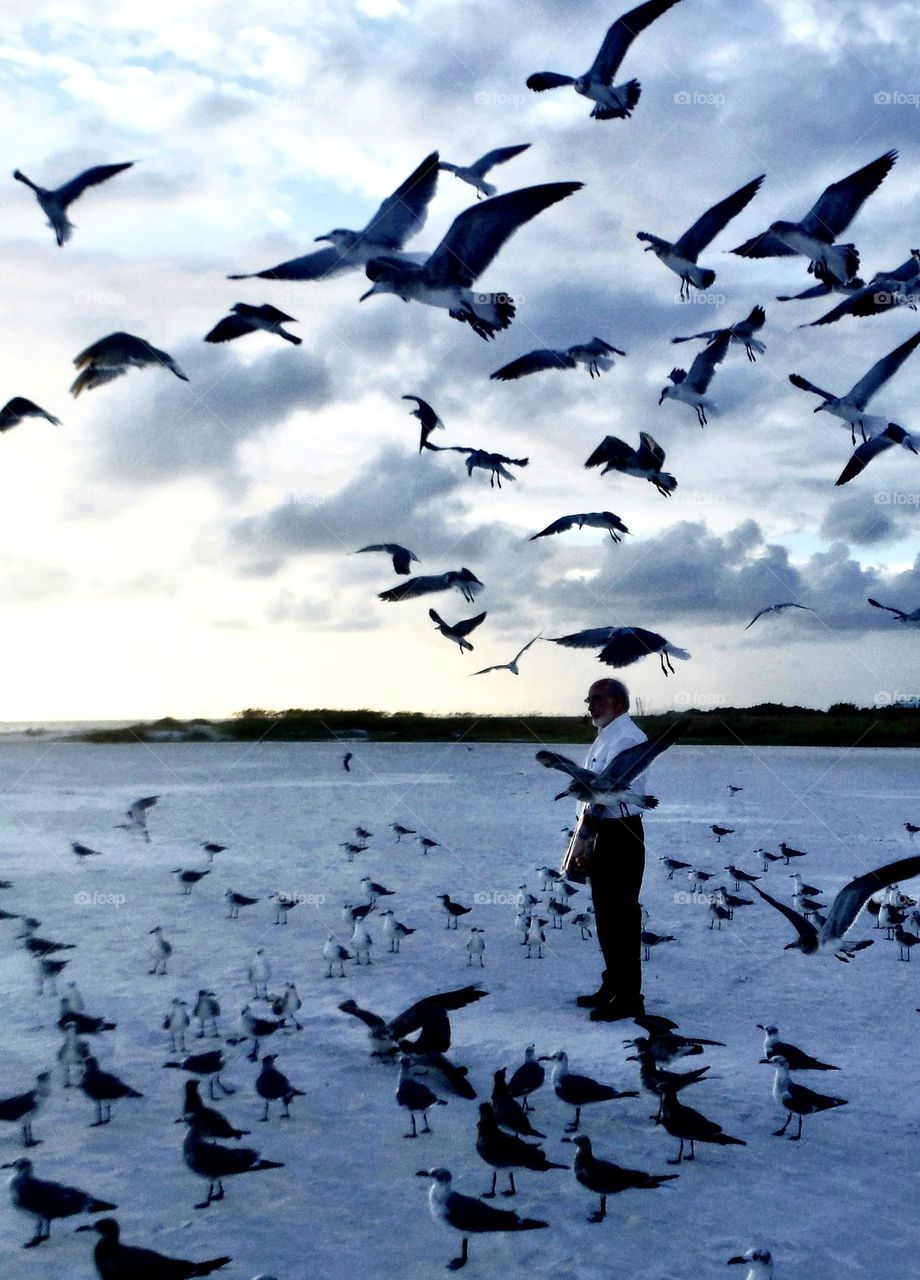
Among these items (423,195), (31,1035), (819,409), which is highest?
(423,195)

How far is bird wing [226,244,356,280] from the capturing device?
884 centimetres

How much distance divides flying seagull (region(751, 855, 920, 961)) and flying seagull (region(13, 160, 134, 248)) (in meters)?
7.25

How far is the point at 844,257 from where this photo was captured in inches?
381

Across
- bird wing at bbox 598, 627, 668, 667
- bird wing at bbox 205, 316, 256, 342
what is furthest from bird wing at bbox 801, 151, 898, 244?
bird wing at bbox 205, 316, 256, 342

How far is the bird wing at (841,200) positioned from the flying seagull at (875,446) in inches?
67.0

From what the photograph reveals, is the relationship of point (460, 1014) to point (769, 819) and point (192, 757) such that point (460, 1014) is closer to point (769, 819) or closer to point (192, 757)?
point (769, 819)

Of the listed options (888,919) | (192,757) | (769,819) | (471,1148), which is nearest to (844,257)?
(888,919)

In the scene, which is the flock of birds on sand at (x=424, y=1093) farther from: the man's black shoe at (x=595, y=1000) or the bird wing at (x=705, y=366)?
the bird wing at (x=705, y=366)

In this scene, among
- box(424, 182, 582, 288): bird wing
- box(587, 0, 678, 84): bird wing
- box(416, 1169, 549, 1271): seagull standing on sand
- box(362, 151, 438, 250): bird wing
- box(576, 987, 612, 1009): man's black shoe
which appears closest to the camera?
box(416, 1169, 549, 1271): seagull standing on sand

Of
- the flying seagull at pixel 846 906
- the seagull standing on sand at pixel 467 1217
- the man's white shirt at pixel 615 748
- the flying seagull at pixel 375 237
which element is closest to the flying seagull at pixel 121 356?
the flying seagull at pixel 375 237

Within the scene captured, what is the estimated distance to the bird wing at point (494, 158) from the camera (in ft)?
31.0

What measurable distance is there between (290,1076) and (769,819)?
16283 mm

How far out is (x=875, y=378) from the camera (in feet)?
33.6

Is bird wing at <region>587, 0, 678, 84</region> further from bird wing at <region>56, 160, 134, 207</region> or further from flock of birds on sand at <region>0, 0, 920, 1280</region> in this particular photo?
bird wing at <region>56, 160, 134, 207</region>
